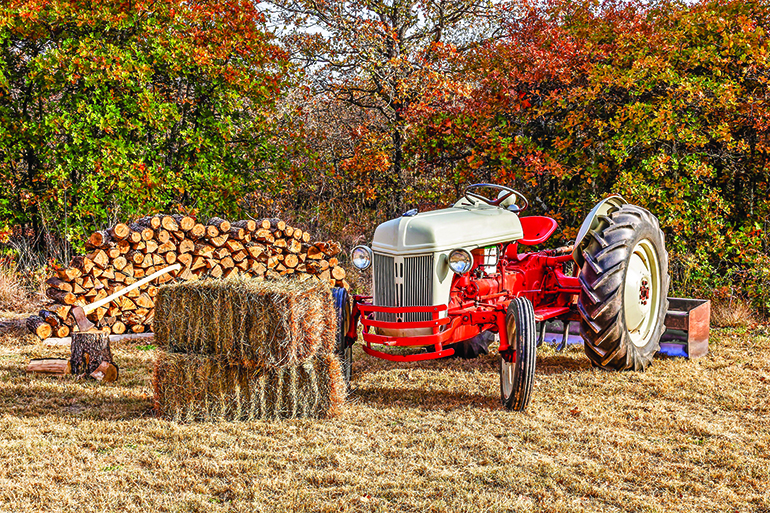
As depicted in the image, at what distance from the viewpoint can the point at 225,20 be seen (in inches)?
392

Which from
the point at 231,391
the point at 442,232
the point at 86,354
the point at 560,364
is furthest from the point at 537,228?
the point at 86,354

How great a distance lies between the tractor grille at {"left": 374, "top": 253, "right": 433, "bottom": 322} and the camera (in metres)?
4.23

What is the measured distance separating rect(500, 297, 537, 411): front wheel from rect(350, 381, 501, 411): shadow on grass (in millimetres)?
215

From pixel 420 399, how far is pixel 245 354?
131 cm

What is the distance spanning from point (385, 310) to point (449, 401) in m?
0.84

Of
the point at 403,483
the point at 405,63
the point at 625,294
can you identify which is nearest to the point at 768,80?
the point at 625,294

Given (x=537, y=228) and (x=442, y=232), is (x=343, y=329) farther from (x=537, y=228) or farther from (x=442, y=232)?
(x=537, y=228)

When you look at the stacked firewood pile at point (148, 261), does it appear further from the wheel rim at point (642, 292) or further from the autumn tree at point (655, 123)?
the wheel rim at point (642, 292)

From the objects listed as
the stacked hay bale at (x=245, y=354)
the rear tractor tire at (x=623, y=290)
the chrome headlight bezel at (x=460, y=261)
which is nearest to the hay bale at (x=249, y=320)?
the stacked hay bale at (x=245, y=354)

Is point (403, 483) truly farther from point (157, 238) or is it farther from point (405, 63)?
point (405, 63)

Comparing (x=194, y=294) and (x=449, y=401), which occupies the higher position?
(x=194, y=294)

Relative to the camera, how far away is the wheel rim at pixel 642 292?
521 centimetres

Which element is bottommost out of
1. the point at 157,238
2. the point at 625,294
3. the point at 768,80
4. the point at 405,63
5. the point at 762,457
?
the point at 762,457

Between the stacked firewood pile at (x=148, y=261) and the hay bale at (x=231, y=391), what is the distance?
7.96 ft
